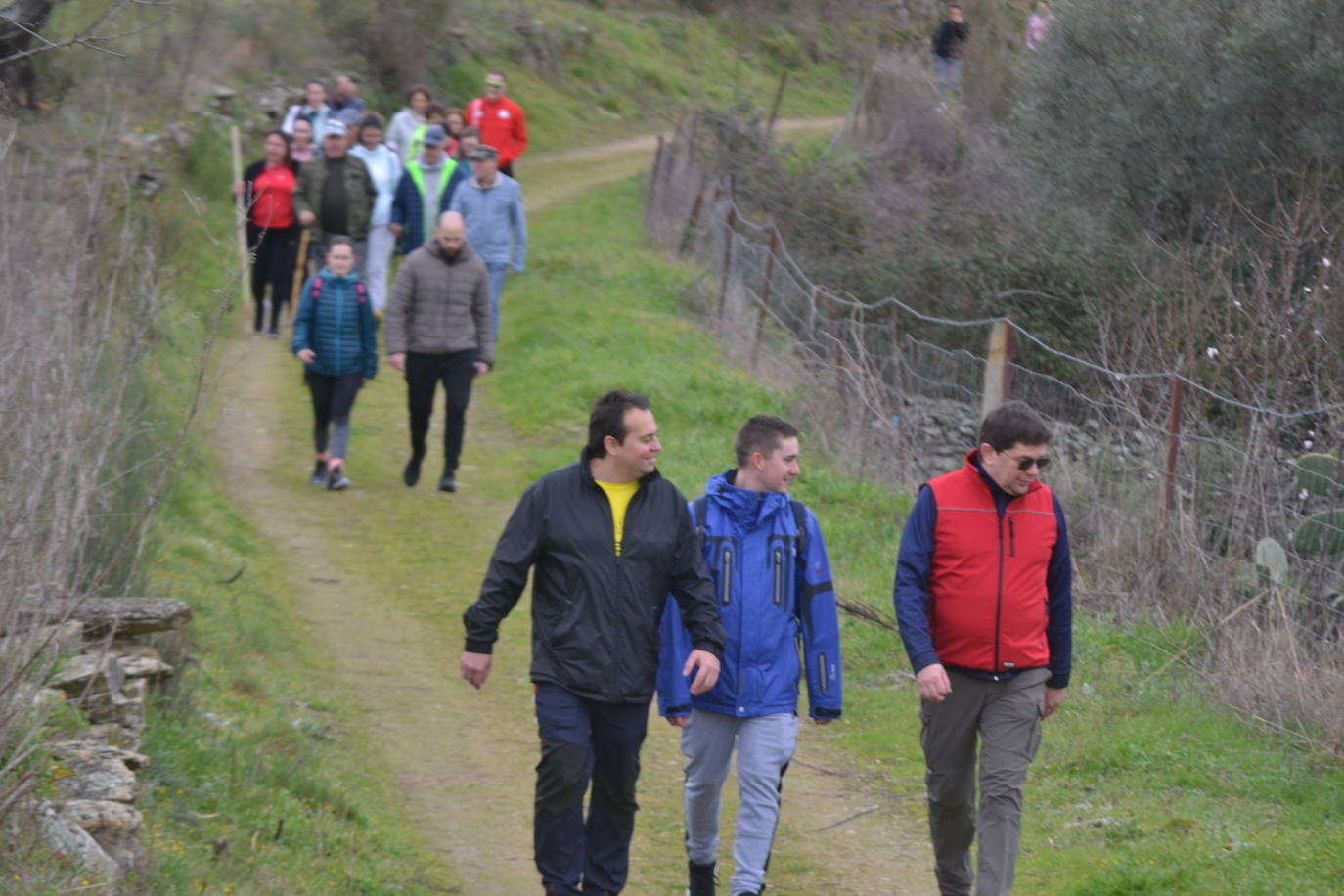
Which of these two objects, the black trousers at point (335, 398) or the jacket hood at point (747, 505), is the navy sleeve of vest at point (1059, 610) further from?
the black trousers at point (335, 398)

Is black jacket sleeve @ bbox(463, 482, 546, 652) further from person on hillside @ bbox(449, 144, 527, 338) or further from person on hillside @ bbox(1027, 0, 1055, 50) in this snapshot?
person on hillside @ bbox(1027, 0, 1055, 50)

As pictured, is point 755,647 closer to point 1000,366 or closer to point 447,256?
point 1000,366

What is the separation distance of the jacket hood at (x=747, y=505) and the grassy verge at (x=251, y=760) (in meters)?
1.84

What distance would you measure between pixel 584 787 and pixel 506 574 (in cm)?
76

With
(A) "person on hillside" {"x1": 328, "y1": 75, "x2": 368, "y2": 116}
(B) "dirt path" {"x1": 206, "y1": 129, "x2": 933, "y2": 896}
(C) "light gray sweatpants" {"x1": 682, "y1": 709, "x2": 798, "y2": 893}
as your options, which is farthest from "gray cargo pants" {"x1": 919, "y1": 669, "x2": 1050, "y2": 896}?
(A) "person on hillside" {"x1": 328, "y1": 75, "x2": 368, "y2": 116}

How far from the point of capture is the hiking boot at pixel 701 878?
5.73 metres

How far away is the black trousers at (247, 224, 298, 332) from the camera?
52.4ft

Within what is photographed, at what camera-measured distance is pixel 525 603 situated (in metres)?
10.2

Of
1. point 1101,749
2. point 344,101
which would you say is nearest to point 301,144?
point 344,101

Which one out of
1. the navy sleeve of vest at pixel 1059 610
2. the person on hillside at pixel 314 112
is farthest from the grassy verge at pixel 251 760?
the person on hillside at pixel 314 112

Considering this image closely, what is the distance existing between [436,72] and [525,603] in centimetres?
2189

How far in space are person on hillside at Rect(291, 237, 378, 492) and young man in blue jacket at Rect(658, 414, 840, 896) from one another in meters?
6.25

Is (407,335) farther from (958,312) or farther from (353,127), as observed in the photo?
(958,312)

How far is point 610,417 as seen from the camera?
213 inches
